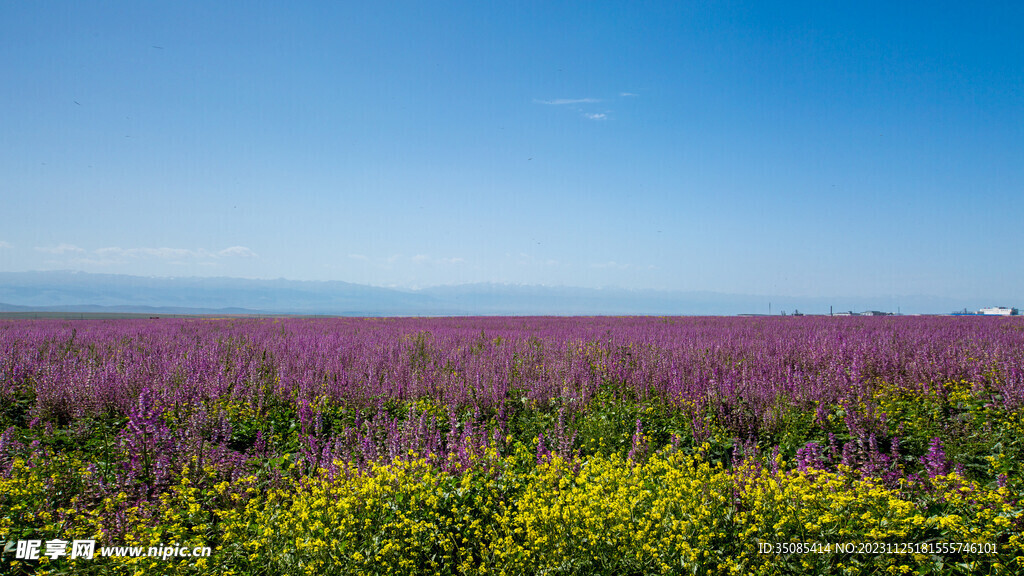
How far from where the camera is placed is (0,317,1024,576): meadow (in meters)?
2.76

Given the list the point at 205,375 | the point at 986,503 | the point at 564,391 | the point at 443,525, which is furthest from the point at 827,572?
the point at 205,375

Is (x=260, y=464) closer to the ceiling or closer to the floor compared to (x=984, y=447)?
closer to the floor

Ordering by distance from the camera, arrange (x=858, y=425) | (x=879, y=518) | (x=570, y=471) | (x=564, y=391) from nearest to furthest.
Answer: (x=879, y=518) → (x=570, y=471) → (x=858, y=425) → (x=564, y=391)

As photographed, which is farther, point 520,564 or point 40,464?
point 40,464

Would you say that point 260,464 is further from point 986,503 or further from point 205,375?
point 986,503

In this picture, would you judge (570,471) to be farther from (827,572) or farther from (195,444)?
(195,444)

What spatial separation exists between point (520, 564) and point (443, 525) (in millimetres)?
737

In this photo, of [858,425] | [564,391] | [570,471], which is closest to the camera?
[570,471]

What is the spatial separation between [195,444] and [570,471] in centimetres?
342

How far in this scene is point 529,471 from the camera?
13.5 feet

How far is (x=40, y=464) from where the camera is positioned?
13.1 feet

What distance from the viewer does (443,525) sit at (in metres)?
3.23

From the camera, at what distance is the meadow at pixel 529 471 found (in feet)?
9.04

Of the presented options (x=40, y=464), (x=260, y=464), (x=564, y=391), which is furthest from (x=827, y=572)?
(x=40, y=464)
